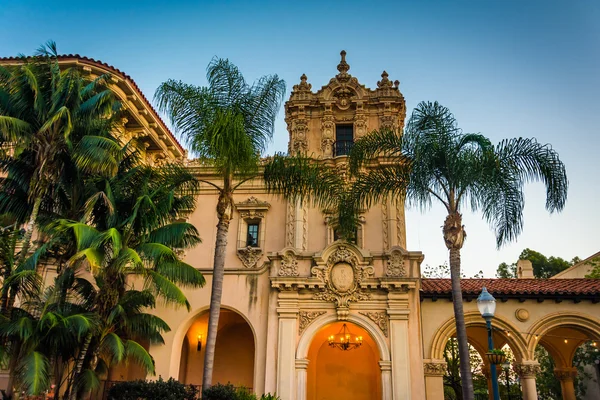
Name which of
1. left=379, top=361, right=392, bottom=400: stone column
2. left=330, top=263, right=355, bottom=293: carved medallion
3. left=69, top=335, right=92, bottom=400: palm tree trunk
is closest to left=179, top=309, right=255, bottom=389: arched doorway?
left=330, top=263, right=355, bottom=293: carved medallion

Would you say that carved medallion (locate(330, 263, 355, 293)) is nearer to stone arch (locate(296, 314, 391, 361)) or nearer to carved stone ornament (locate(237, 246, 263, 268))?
stone arch (locate(296, 314, 391, 361))

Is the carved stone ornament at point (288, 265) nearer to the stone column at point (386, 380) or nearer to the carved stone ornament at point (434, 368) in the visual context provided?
the stone column at point (386, 380)

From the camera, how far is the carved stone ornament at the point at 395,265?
18.4 meters

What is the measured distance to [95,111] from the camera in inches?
603

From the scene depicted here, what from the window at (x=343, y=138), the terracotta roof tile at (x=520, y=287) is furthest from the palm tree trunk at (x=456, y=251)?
the window at (x=343, y=138)

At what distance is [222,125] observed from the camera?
13805 millimetres

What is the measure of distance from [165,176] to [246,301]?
6385 millimetres

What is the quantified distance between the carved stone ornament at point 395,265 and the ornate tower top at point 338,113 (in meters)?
5.88

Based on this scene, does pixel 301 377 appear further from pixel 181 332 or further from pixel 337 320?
pixel 181 332

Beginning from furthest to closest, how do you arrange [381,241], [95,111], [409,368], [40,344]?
[381,241] < [409,368] < [95,111] < [40,344]

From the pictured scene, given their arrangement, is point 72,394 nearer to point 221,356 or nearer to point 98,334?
point 98,334

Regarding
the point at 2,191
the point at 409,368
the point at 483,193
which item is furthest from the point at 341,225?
the point at 2,191

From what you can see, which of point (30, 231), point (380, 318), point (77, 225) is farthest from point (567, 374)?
point (30, 231)

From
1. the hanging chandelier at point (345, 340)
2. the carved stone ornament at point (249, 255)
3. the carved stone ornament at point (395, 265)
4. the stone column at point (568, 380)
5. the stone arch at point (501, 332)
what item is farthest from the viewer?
the stone column at point (568, 380)
